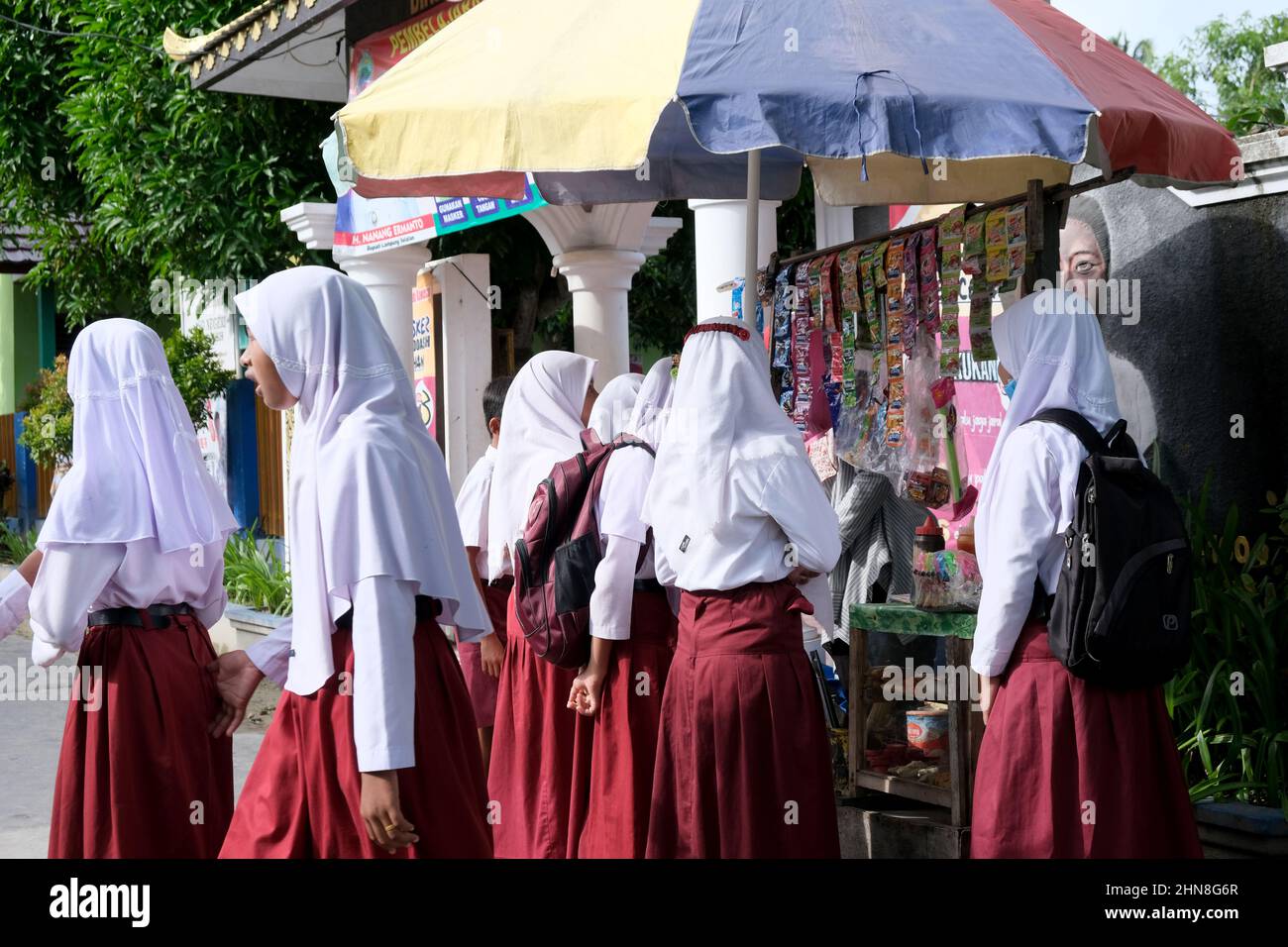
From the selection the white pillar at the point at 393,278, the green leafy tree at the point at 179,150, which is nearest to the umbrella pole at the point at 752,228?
the white pillar at the point at 393,278

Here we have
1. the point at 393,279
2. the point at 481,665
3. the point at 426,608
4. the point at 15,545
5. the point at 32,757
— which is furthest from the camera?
the point at 15,545

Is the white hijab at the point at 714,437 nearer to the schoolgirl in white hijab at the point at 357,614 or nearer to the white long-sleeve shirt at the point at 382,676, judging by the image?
the schoolgirl in white hijab at the point at 357,614

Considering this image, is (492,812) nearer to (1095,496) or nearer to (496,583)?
(496,583)

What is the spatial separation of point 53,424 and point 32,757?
770 cm

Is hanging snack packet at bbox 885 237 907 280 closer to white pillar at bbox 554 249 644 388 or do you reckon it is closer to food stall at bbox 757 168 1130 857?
food stall at bbox 757 168 1130 857

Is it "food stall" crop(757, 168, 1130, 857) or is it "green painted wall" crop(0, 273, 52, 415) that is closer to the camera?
"food stall" crop(757, 168, 1130, 857)

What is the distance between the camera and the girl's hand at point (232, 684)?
12.4ft

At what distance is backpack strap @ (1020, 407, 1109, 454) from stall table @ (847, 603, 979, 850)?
0.90m

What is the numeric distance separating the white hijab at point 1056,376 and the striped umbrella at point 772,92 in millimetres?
441

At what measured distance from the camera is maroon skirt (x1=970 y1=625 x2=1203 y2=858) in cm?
405

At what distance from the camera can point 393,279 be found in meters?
9.83

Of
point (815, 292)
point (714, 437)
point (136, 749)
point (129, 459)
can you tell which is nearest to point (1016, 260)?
point (815, 292)

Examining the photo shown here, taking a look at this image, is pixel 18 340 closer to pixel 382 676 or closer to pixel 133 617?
pixel 133 617

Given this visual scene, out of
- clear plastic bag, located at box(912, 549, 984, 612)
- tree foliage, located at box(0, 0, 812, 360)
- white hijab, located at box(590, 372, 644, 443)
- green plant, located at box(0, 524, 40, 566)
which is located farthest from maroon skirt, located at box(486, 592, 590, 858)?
green plant, located at box(0, 524, 40, 566)
